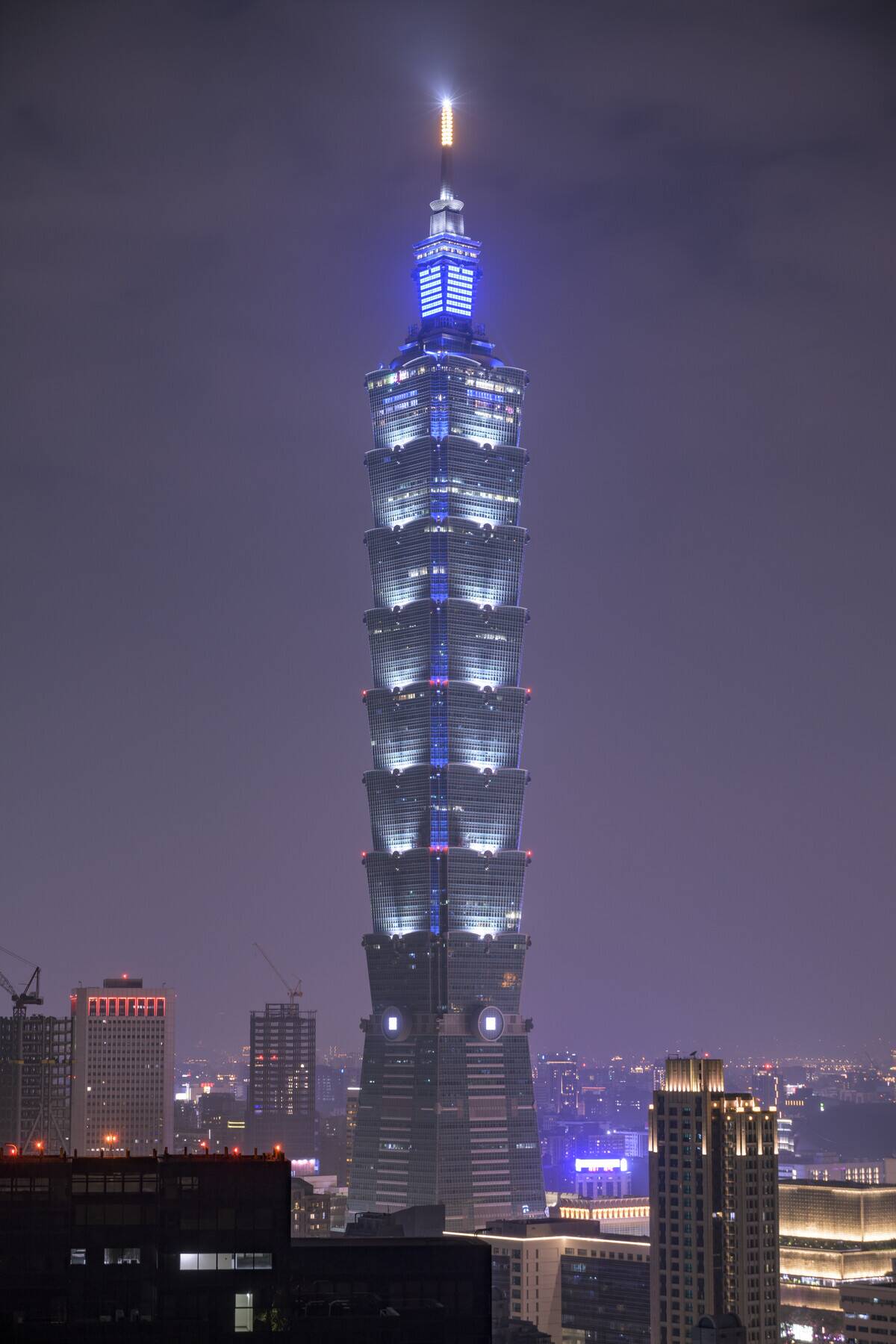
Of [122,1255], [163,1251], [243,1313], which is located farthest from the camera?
[122,1255]

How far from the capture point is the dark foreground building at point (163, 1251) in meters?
126

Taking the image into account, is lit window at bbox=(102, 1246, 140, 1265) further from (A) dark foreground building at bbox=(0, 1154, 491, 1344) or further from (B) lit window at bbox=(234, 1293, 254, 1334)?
(B) lit window at bbox=(234, 1293, 254, 1334)

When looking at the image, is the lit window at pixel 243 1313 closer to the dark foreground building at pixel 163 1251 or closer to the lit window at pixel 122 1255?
the dark foreground building at pixel 163 1251

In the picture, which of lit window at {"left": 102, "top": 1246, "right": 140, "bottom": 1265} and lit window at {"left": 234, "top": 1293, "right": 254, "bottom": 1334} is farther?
lit window at {"left": 102, "top": 1246, "right": 140, "bottom": 1265}

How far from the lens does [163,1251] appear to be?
5012 inches

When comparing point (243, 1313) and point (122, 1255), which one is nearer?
point (243, 1313)

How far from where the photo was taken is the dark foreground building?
412ft

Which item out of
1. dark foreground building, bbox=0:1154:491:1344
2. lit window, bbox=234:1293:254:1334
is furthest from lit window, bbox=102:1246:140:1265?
lit window, bbox=234:1293:254:1334

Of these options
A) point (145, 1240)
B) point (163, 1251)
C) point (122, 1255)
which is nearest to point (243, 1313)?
point (163, 1251)

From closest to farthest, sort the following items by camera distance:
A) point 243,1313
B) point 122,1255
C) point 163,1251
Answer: point 243,1313 < point 163,1251 < point 122,1255

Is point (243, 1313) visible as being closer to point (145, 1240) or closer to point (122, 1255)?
point (145, 1240)

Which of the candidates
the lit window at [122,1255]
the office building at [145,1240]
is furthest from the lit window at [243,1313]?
the lit window at [122,1255]

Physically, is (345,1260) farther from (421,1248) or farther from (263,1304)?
(263,1304)

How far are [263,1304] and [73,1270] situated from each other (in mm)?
11141
